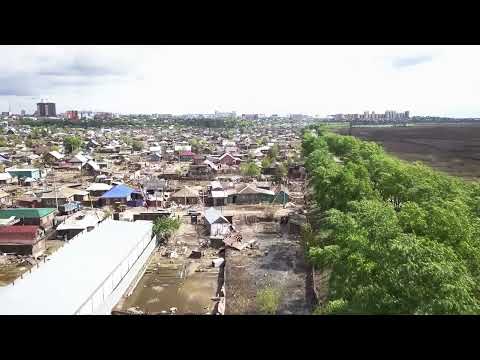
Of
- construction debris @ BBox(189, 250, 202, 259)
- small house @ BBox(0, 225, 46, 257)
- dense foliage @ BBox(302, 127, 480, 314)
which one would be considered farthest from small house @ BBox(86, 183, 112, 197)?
dense foliage @ BBox(302, 127, 480, 314)

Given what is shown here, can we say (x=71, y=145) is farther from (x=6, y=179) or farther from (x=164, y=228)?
(x=164, y=228)

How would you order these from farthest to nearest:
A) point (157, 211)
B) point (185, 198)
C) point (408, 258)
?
1. point (185, 198)
2. point (157, 211)
3. point (408, 258)

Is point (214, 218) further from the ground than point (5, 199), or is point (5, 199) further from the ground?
point (214, 218)

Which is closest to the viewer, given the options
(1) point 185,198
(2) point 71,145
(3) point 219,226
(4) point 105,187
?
(3) point 219,226

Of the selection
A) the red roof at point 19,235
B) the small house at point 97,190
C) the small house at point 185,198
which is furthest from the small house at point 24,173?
the red roof at point 19,235

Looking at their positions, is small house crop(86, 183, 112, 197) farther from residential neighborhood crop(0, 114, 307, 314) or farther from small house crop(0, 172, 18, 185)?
small house crop(0, 172, 18, 185)

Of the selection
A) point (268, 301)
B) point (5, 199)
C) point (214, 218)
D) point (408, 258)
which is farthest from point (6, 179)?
point (408, 258)
